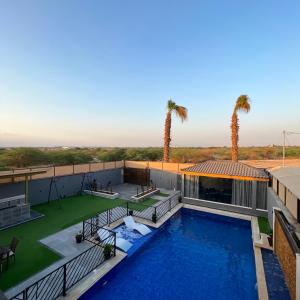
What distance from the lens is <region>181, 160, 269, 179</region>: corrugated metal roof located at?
12.8m

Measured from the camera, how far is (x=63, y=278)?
5.68 m

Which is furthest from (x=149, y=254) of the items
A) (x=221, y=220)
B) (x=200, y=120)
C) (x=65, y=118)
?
(x=200, y=120)

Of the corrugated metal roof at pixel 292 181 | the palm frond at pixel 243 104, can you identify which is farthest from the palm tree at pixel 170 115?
the corrugated metal roof at pixel 292 181

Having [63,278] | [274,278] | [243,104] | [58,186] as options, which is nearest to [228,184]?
[243,104]

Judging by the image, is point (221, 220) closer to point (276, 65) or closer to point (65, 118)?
point (276, 65)

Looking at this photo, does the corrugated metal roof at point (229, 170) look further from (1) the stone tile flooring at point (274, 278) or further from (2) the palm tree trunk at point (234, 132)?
(1) the stone tile flooring at point (274, 278)

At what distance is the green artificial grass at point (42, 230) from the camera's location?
20.8 ft

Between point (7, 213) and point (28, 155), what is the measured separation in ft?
74.5

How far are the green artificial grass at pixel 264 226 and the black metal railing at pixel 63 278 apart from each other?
26.4 feet

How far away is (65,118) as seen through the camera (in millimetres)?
21172

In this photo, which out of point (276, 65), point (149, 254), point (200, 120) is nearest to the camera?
point (149, 254)

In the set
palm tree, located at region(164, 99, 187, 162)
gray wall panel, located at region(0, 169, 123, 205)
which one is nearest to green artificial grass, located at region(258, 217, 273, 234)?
palm tree, located at region(164, 99, 187, 162)

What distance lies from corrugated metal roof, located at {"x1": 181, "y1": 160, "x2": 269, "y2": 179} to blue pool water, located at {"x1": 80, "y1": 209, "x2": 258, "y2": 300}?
3510mm

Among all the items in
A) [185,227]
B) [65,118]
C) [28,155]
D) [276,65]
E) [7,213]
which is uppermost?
[276,65]
